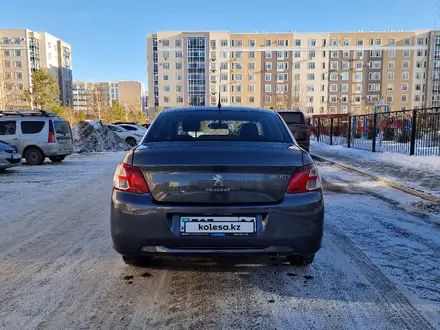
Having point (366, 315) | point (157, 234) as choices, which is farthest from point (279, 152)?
point (366, 315)

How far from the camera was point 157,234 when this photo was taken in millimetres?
2910

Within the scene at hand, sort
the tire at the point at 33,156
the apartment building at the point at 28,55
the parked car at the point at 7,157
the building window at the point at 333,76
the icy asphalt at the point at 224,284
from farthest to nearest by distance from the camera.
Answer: the apartment building at the point at 28,55, the building window at the point at 333,76, the tire at the point at 33,156, the parked car at the point at 7,157, the icy asphalt at the point at 224,284

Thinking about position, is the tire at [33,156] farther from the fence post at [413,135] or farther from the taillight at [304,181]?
the fence post at [413,135]

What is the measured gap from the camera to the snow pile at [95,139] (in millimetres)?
20812

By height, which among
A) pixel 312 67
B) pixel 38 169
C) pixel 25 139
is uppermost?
pixel 312 67

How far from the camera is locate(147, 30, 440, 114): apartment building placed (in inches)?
3467

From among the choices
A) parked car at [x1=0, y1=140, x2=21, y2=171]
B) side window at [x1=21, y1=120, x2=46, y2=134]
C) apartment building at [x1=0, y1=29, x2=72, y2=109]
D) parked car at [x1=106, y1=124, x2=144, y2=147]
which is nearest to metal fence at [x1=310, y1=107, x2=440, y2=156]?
parked car at [x1=106, y1=124, x2=144, y2=147]

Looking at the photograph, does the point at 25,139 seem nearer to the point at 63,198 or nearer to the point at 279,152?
the point at 63,198

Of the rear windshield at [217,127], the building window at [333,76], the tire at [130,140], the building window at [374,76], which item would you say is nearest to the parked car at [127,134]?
the tire at [130,140]

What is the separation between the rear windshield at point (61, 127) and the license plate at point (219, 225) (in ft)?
41.6

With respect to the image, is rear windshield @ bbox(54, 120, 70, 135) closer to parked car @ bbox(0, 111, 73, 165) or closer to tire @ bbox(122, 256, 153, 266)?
parked car @ bbox(0, 111, 73, 165)

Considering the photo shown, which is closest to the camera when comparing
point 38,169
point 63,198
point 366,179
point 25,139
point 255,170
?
point 255,170

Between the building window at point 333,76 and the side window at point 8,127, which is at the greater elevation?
the building window at point 333,76

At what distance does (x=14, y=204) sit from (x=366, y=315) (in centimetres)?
644
